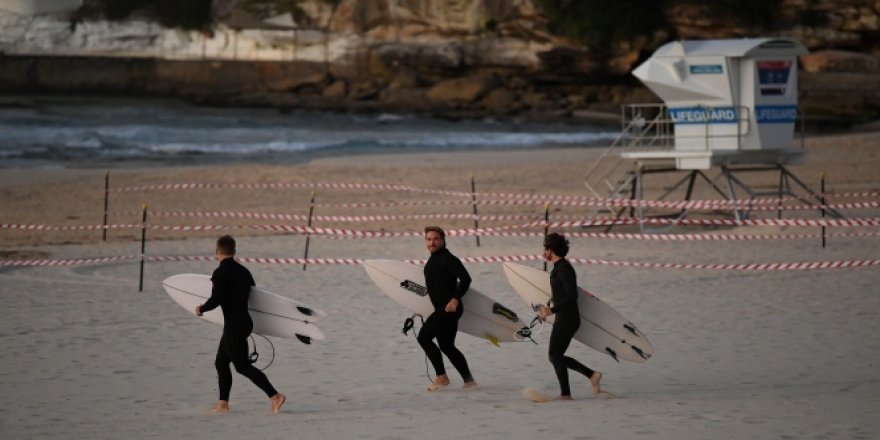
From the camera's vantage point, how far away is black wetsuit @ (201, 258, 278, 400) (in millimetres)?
8703

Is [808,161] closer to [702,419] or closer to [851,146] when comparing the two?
[851,146]

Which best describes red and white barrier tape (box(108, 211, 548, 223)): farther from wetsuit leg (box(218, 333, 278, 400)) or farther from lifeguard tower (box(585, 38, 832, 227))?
wetsuit leg (box(218, 333, 278, 400))

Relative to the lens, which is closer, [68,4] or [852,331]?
[852,331]

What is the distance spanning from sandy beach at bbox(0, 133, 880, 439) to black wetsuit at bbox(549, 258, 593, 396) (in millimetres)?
258

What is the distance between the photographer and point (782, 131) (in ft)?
71.3

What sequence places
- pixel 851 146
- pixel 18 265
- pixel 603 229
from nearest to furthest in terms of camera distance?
pixel 18 265 < pixel 603 229 < pixel 851 146

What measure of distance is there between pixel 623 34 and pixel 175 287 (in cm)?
6550

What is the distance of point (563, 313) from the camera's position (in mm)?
9125

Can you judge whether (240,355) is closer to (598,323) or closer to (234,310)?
(234,310)

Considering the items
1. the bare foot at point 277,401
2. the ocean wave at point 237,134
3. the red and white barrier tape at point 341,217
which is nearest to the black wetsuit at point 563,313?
the bare foot at point 277,401

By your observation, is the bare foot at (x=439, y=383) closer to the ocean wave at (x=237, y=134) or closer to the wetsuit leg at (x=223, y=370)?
the wetsuit leg at (x=223, y=370)

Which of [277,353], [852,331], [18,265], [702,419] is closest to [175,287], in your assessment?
[277,353]

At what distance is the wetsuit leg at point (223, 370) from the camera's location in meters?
8.84

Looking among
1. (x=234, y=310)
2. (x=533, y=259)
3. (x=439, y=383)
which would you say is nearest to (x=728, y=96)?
(x=533, y=259)
